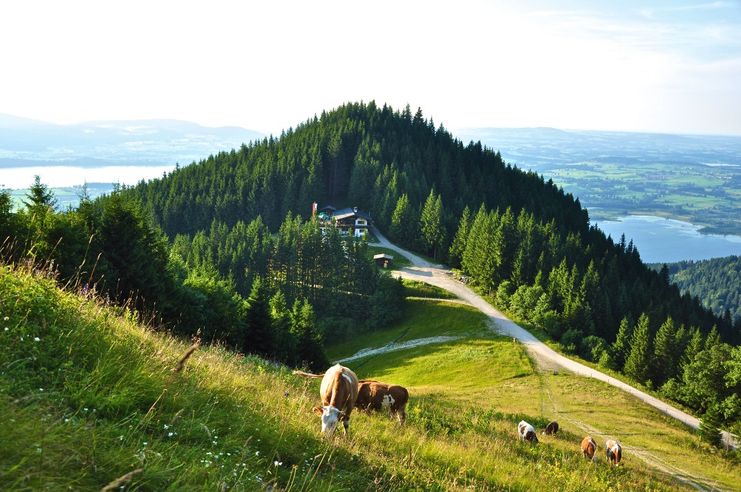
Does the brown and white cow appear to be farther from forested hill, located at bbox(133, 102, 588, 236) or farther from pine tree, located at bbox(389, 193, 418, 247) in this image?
pine tree, located at bbox(389, 193, 418, 247)

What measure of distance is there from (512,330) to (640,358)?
47.0ft

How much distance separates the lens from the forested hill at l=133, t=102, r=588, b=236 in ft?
390

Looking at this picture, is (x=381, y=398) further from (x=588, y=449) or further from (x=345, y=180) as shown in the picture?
(x=345, y=180)

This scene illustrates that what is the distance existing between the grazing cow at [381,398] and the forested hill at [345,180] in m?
87.8

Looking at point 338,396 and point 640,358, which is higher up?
point 338,396

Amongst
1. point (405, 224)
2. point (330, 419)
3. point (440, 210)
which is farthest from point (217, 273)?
point (440, 210)

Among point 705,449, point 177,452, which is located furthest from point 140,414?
point 705,449

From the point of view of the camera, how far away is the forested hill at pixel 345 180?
119 m

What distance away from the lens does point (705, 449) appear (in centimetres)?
3266

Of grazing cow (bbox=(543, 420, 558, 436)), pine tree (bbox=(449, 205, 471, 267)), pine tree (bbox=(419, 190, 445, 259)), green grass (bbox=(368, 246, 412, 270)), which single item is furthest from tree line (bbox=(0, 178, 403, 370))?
pine tree (bbox=(419, 190, 445, 259))

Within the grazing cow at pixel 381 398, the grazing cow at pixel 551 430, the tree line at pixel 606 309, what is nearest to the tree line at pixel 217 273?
the grazing cow at pixel 381 398

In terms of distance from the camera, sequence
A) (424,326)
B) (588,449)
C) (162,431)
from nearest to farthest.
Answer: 1. (162,431)
2. (588,449)
3. (424,326)

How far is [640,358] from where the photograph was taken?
54.7 meters

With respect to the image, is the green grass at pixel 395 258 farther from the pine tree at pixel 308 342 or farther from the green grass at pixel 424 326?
the pine tree at pixel 308 342
